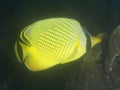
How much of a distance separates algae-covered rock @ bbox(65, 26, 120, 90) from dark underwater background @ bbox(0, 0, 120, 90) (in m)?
0.35

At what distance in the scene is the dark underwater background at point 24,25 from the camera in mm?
4012

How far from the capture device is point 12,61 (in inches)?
159

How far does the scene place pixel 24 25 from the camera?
4.34 m

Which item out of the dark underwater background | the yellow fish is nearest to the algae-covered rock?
the dark underwater background

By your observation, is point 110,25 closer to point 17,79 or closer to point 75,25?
point 17,79

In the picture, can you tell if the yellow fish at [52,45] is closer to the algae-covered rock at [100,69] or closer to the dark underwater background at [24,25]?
the algae-covered rock at [100,69]

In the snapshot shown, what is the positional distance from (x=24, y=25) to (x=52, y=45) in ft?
9.07

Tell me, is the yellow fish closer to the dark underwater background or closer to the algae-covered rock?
the algae-covered rock

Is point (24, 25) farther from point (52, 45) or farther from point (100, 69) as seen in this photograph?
point (52, 45)

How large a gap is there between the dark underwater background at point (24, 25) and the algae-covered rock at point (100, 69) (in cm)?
35

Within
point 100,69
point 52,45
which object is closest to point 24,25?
point 100,69

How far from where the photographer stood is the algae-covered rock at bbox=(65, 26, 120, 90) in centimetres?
313

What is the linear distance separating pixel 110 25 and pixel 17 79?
2777mm

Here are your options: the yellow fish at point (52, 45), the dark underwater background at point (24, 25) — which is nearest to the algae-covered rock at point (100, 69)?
the dark underwater background at point (24, 25)
